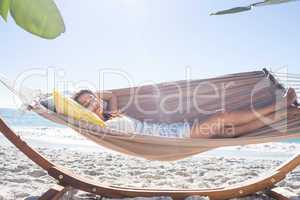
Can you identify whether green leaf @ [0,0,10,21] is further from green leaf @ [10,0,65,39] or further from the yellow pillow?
the yellow pillow

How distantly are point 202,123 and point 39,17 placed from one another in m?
1.99

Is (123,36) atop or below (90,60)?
atop

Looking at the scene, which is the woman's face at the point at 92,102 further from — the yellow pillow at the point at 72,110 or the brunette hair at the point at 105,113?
the yellow pillow at the point at 72,110

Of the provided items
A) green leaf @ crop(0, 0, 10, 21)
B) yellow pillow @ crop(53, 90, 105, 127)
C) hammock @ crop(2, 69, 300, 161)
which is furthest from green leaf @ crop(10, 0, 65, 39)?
hammock @ crop(2, 69, 300, 161)

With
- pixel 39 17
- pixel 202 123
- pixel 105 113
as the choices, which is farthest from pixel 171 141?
pixel 39 17

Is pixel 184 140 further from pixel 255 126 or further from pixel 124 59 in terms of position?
pixel 124 59

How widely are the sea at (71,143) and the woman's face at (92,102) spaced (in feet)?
1.05

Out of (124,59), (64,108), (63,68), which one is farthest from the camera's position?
(124,59)

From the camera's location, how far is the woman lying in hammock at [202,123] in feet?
6.54

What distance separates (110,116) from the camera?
2.26m

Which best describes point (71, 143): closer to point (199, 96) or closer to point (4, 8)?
point (199, 96)

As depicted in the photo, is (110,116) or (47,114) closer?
(47,114)

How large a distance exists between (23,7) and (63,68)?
13.4ft

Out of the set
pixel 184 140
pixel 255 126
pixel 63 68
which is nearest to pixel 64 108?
pixel 184 140
